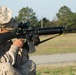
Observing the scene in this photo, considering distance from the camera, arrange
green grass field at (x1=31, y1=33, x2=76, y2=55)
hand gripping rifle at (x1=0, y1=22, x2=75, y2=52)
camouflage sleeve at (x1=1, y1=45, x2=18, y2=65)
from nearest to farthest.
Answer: camouflage sleeve at (x1=1, y1=45, x2=18, y2=65) → hand gripping rifle at (x1=0, y1=22, x2=75, y2=52) → green grass field at (x1=31, y1=33, x2=76, y2=55)

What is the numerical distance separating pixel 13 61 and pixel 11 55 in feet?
0.34

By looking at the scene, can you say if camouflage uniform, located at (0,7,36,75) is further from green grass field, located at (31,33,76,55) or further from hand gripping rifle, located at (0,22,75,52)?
green grass field, located at (31,33,76,55)

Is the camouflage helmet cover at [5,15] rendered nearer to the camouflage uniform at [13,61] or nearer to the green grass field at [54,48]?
the camouflage uniform at [13,61]

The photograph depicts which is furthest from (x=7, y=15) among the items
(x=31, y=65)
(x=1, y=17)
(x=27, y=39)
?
(x=31, y=65)

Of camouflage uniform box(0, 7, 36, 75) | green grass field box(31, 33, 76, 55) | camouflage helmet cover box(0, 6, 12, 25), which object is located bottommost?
green grass field box(31, 33, 76, 55)

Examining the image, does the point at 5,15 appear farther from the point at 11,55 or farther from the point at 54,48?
the point at 54,48

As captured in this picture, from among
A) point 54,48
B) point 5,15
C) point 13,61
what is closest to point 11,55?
point 13,61

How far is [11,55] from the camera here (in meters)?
5.46

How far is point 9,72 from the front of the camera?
548 cm

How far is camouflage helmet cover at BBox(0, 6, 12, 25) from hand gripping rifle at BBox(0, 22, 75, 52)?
21 cm

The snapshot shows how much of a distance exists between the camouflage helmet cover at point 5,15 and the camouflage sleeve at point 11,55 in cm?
47

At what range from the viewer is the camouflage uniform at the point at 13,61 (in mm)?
5477

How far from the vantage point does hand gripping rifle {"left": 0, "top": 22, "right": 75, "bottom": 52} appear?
223 inches

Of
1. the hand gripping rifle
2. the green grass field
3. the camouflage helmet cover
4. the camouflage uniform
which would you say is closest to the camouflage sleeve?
the camouflage uniform
